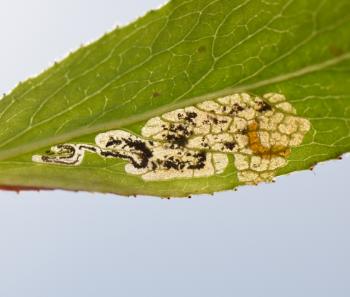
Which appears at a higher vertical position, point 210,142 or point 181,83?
point 181,83

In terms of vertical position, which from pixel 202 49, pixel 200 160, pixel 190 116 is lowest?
pixel 200 160

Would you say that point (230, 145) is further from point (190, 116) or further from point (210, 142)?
point (190, 116)

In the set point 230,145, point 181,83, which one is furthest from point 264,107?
point 181,83

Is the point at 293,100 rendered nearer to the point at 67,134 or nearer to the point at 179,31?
the point at 179,31

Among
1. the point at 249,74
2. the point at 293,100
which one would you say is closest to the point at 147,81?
the point at 249,74

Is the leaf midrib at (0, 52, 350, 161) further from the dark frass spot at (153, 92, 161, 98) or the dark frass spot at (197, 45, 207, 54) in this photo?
the dark frass spot at (197, 45, 207, 54)

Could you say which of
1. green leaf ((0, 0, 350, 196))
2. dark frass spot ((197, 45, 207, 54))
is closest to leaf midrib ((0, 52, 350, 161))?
green leaf ((0, 0, 350, 196))

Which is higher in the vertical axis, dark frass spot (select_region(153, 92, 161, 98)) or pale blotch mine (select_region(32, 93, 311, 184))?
dark frass spot (select_region(153, 92, 161, 98))
